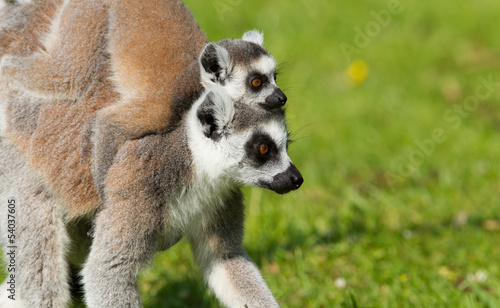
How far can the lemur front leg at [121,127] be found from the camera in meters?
4.09

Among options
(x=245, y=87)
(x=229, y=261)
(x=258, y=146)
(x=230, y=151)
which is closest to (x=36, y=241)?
(x=229, y=261)

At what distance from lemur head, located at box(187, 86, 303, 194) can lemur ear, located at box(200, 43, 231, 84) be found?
0.47 feet

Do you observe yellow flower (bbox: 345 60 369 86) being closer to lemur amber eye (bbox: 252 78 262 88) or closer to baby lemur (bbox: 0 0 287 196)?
baby lemur (bbox: 0 0 287 196)

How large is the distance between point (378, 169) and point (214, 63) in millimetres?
4273

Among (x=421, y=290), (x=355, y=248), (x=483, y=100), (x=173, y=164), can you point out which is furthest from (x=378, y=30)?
(x=173, y=164)

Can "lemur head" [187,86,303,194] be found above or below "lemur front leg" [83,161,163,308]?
above

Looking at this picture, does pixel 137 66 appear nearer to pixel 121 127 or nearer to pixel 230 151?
pixel 121 127

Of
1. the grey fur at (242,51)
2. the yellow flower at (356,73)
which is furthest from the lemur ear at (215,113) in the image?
the yellow flower at (356,73)

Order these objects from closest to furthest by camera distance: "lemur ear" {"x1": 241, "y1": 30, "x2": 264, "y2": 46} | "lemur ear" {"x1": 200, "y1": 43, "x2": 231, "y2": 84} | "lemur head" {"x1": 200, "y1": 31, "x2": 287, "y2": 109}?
1. "lemur ear" {"x1": 200, "y1": 43, "x2": 231, "y2": 84}
2. "lemur head" {"x1": 200, "y1": 31, "x2": 287, "y2": 109}
3. "lemur ear" {"x1": 241, "y1": 30, "x2": 264, "y2": 46}

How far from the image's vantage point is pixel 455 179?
741 centimetres

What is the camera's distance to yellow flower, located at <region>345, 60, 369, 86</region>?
31.9ft

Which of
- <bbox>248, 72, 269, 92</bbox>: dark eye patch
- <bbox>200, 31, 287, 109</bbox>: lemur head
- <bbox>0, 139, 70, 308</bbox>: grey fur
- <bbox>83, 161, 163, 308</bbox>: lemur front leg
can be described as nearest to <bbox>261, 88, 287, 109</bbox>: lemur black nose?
<bbox>200, 31, 287, 109</bbox>: lemur head

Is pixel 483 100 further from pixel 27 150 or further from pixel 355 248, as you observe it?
pixel 27 150

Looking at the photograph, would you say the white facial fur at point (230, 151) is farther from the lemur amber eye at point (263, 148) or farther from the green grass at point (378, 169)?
the green grass at point (378, 169)
